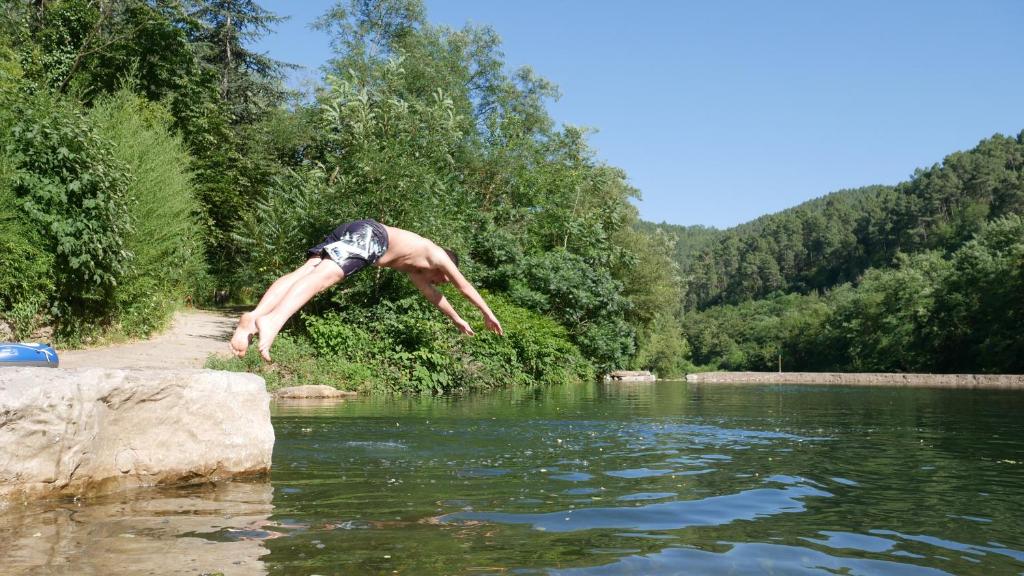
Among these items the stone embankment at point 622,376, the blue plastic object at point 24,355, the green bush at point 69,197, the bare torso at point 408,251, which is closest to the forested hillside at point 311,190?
the green bush at point 69,197

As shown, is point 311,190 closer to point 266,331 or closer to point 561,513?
point 266,331

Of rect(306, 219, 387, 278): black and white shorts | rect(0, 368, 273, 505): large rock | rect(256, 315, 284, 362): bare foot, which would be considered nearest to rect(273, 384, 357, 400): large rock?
rect(0, 368, 273, 505): large rock

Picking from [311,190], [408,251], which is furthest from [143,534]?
[311,190]

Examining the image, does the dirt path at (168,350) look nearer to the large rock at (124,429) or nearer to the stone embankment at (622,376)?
the large rock at (124,429)

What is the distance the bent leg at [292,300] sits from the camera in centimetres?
571

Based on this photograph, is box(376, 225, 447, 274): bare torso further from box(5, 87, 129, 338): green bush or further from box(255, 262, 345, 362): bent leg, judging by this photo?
box(5, 87, 129, 338): green bush

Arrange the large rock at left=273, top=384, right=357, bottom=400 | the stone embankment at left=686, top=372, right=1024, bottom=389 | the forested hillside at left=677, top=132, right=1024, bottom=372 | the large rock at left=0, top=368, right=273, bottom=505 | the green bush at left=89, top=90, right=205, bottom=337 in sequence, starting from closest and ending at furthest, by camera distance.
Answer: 1. the large rock at left=0, top=368, right=273, bottom=505
2. the large rock at left=273, top=384, right=357, bottom=400
3. the green bush at left=89, top=90, right=205, bottom=337
4. the stone embankment at left=686, top=372, right=1024, bottom=389
5. the forested hillside at left=677, top=132, right=1024, bottom=372

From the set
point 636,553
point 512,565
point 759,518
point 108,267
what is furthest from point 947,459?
point 108,267

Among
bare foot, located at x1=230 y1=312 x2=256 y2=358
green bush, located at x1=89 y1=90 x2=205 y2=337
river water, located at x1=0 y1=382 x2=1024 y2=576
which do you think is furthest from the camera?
green bush, located at x1=89 y1=90 x2=205 y2=337

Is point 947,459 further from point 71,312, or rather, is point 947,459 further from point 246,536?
point 71,312

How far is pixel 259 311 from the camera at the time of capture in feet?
19.3

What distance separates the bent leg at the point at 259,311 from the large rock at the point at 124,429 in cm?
117

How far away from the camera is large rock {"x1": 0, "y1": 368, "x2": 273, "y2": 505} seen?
549 cm

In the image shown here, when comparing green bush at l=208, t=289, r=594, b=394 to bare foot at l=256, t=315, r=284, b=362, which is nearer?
bare foot at l=256, t=315, r=284, b=362
